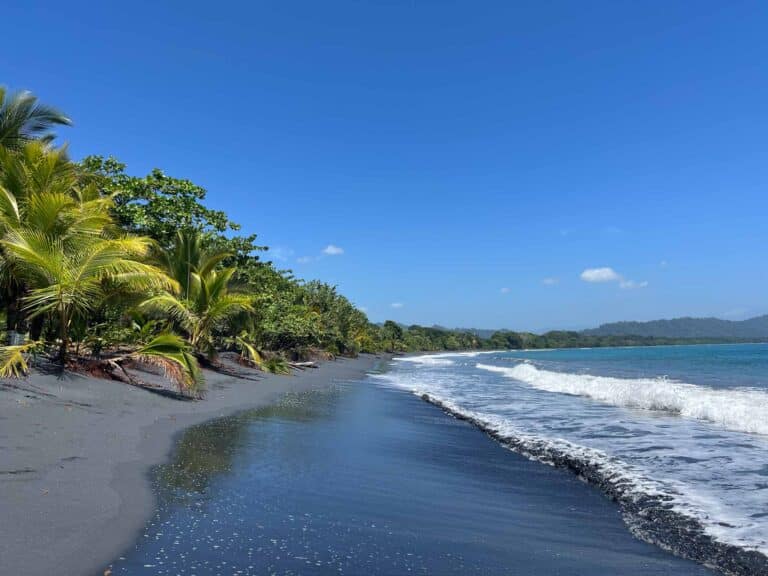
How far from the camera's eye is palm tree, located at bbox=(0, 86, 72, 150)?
15781 millimetres

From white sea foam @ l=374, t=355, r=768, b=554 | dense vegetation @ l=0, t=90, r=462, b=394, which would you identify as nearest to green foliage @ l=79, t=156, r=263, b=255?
dense vegetation @ l=0, t=90, r=462, b=394

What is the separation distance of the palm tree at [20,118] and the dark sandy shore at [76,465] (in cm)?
982

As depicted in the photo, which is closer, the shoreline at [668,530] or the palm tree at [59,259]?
the shoreline at [668,530]

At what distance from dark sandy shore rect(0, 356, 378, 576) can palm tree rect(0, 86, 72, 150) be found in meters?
9.82

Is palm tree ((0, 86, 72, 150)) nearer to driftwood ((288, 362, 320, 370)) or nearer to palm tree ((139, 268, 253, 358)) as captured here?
palm tree ((139, 268, 253, 358))

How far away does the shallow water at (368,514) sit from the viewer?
3.88 m

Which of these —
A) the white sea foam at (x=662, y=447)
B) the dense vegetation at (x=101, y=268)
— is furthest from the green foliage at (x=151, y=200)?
the white sea foam at (x=662, y=447)

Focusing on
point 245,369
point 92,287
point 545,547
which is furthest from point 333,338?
point 545,547

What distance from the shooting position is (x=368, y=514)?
5.05 m

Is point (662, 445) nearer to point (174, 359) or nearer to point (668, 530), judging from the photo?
point (668, 530)

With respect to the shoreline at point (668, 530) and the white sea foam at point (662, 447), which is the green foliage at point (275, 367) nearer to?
the white sea foam at point (662, 447)

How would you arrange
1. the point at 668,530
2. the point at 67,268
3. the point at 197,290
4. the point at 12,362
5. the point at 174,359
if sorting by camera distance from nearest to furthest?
the point at 668,530
the point at 12,362
the point at 67,268
the point at 174,359
the point at 197,290

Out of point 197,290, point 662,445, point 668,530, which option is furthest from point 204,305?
point 668,530

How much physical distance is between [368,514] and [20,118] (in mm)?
17365
